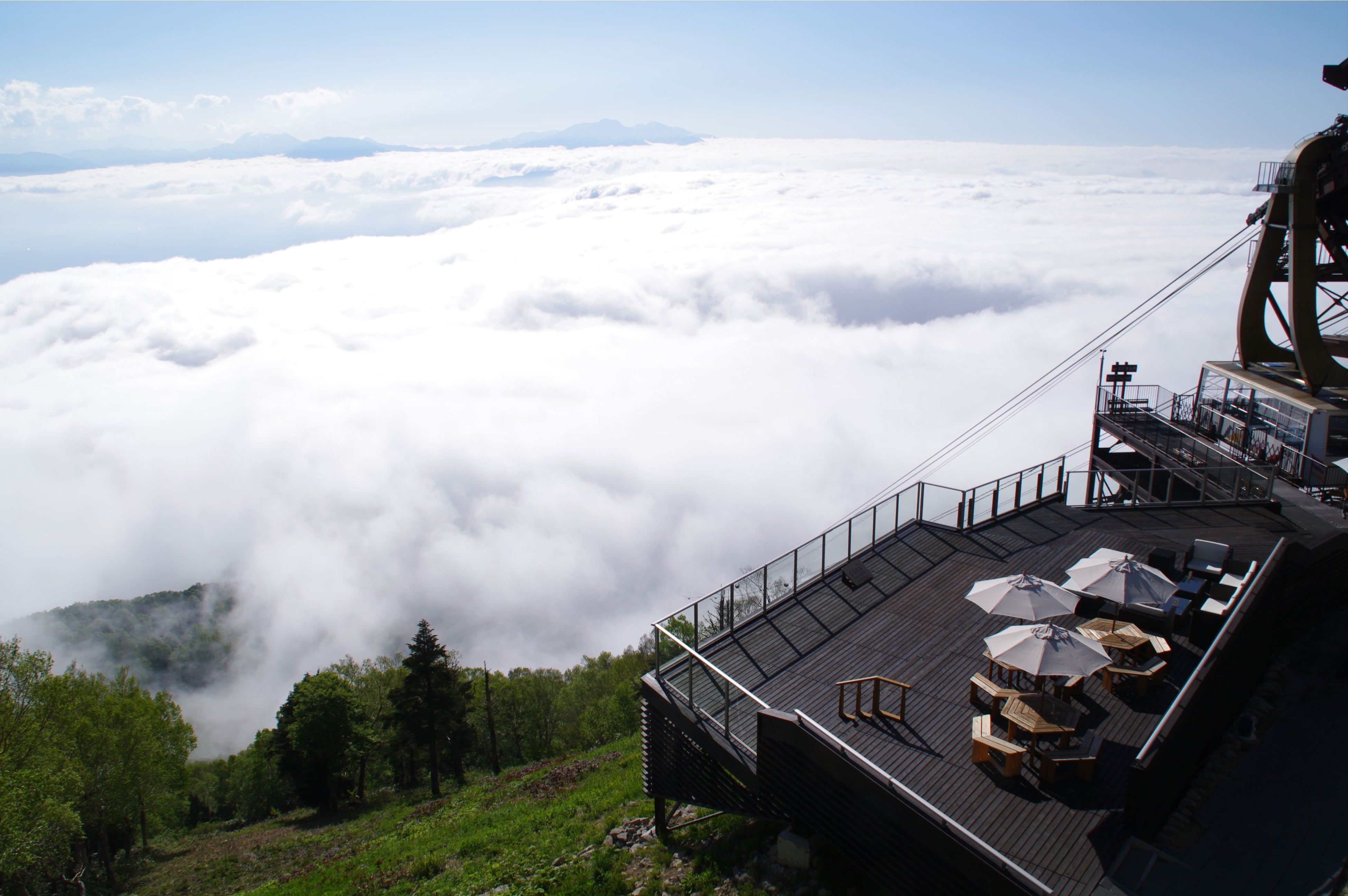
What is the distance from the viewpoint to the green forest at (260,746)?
28.3m

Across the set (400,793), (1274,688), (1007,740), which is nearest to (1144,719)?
(1007,740)

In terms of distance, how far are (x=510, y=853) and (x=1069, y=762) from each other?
492 inches

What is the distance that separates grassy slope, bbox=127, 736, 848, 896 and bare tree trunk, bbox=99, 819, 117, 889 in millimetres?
1245

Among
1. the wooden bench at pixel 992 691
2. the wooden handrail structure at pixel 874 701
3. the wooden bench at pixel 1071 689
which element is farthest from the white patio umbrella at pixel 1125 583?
the wooden handrail structure at pixel 874 701

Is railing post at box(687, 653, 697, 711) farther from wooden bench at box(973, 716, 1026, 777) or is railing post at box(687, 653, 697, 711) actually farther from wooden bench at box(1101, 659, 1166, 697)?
wooden bench at box(1101, 659, 1166, 697)

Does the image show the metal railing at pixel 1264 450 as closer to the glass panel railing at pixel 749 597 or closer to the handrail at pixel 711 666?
the glass panel railing at pixel 749 597

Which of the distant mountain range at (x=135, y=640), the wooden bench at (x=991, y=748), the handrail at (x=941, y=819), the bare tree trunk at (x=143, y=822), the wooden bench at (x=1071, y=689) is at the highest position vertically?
the handrail at (x=941, y=819)

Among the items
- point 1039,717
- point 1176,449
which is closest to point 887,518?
point 1039,717

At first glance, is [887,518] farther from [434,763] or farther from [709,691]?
[434,763]

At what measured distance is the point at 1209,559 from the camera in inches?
619

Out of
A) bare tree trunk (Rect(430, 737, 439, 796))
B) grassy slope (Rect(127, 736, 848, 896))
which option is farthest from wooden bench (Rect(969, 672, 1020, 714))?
bare tree trunk (Rect(430, 737, 439, 796))

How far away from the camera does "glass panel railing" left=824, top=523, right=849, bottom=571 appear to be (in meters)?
17.3

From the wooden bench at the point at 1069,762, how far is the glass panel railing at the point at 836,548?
743 cm

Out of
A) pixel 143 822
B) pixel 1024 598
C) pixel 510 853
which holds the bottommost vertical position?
pixel 143 822
